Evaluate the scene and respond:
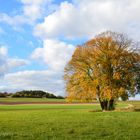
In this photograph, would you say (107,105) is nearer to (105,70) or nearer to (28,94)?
(105,70)

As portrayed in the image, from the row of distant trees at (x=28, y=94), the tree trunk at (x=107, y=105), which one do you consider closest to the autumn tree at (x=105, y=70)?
the tree trunk at (x=107, y=105)

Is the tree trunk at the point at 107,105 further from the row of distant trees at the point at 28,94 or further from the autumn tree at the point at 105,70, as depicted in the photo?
the row of distant trees at the point at 28,94

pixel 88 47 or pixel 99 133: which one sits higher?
pixel 88 47

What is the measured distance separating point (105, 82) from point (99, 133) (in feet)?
138

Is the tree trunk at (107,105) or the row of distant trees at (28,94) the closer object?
the tree trunk at (107,105)

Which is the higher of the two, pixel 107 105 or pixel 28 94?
pixel 28 94

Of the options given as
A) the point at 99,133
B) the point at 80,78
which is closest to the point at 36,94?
the point at 80,78

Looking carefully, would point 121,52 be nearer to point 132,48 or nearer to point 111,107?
point 132,48

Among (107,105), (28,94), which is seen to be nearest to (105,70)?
(107,105)

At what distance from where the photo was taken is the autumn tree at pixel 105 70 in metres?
63.3

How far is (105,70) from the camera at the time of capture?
210ft

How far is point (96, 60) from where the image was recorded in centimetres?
6419

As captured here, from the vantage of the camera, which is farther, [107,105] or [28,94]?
[28,94]

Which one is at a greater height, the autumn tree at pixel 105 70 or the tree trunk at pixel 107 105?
the autumn tree at pixel 105 70
